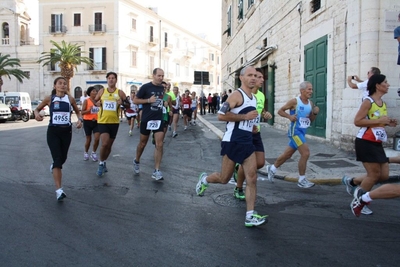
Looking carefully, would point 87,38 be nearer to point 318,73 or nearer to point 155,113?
point 318,73

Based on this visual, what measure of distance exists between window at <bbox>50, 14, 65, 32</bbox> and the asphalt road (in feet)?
159

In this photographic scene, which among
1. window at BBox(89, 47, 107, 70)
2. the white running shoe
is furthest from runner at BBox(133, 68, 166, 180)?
window at BBox(89, 47, 107, 70)

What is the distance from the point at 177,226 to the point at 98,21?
50095 mm

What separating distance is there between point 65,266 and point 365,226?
321 cm

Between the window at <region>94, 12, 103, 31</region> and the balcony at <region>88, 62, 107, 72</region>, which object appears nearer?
the balcony at <region>88, 62, 107, 72</region>

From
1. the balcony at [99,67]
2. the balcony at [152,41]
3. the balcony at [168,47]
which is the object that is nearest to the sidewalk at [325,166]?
the balcony at [99,67]

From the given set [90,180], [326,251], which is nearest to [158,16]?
[90,180]

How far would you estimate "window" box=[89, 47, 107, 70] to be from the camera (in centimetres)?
5050

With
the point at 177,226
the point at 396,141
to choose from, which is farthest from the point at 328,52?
the point at 177,226

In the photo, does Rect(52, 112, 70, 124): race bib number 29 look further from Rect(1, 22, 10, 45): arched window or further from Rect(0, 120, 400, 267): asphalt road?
Rect(1, 22, 10, 45): arched window

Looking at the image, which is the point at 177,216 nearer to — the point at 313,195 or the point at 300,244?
the point at 300,244

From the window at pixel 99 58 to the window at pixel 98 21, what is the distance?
2.42 m

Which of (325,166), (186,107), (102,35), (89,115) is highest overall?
(102,35)

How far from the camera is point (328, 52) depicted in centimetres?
1127
